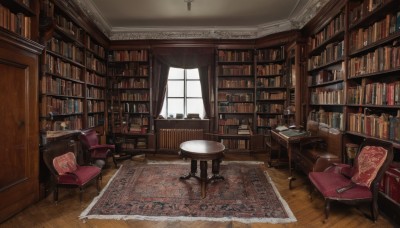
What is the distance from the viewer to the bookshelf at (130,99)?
550 cm

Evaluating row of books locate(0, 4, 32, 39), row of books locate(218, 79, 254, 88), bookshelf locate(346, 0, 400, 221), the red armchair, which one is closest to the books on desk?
bookshelf locate(346, 0, 400, 221)

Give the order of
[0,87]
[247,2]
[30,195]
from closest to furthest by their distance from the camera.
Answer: [0,87]
[30,195]
[247,2]

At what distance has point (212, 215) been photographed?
2.49 meters

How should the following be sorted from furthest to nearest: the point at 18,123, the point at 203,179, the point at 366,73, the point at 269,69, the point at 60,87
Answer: the point at 269,69 < the point at 60,87 < the point at 203,179 < the point at 366,73 < the point at 18,123

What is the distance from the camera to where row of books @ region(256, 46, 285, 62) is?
5273 mm

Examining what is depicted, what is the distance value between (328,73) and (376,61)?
118cm

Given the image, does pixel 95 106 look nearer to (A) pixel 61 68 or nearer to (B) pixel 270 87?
(A) pixel 61 68

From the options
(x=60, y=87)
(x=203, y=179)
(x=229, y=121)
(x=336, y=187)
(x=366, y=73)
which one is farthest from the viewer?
(x=229, y=121)

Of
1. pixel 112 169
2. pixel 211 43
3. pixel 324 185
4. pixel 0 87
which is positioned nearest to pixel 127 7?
pixel 211 43

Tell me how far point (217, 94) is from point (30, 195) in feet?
13.3

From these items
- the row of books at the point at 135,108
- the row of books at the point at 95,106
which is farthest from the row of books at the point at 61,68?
the row of books at the point at 135,108

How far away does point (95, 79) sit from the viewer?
489cm

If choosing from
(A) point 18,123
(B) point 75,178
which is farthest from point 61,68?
(B) point 75,178

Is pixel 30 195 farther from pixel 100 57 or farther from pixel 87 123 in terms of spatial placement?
pixel 100 57
